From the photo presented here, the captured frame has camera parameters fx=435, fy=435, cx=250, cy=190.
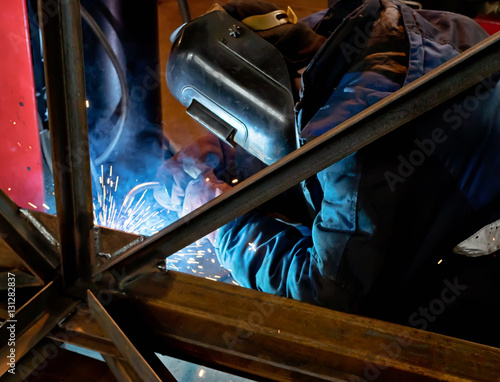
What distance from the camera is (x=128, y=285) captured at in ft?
3.47

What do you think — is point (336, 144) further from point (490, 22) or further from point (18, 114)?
point (490, 22)

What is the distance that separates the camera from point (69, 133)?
2.96ft

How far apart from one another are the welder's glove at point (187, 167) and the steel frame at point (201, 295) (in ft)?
3.18

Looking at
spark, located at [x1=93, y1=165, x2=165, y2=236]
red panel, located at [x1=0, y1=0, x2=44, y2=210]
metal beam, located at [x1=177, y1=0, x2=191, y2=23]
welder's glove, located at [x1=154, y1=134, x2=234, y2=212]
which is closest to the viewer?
red panel, located at [x1=0, y1=0, x2=44, y2=210]

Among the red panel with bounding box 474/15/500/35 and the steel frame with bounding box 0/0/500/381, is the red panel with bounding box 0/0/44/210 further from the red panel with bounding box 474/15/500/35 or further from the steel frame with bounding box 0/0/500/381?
the red panel with bounding box 474/15/500/35

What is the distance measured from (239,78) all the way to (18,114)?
3.10 feet

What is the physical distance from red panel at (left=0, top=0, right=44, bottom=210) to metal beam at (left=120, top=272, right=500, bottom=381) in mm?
1069

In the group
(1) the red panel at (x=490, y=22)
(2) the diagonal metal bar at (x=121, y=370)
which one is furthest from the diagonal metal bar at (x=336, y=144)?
(1) the red panel at (x=490, y=22)

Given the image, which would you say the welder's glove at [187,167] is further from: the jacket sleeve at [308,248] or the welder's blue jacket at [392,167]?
the welder's blue jacket at [392,167]

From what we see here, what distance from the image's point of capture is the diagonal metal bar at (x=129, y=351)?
0.86 m

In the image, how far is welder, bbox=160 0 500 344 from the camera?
107cm

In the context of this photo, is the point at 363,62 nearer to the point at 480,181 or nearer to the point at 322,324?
the point at 480,181

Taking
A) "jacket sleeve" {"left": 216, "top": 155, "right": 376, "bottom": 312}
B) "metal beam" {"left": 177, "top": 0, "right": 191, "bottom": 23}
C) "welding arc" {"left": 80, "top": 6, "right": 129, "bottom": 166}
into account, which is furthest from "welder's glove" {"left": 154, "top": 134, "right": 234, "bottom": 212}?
"metal beam" {"left": 177, "top": 0, "right": 191, "bottom": 23}

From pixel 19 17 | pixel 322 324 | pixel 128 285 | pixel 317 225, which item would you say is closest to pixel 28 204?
pixel 19 17
